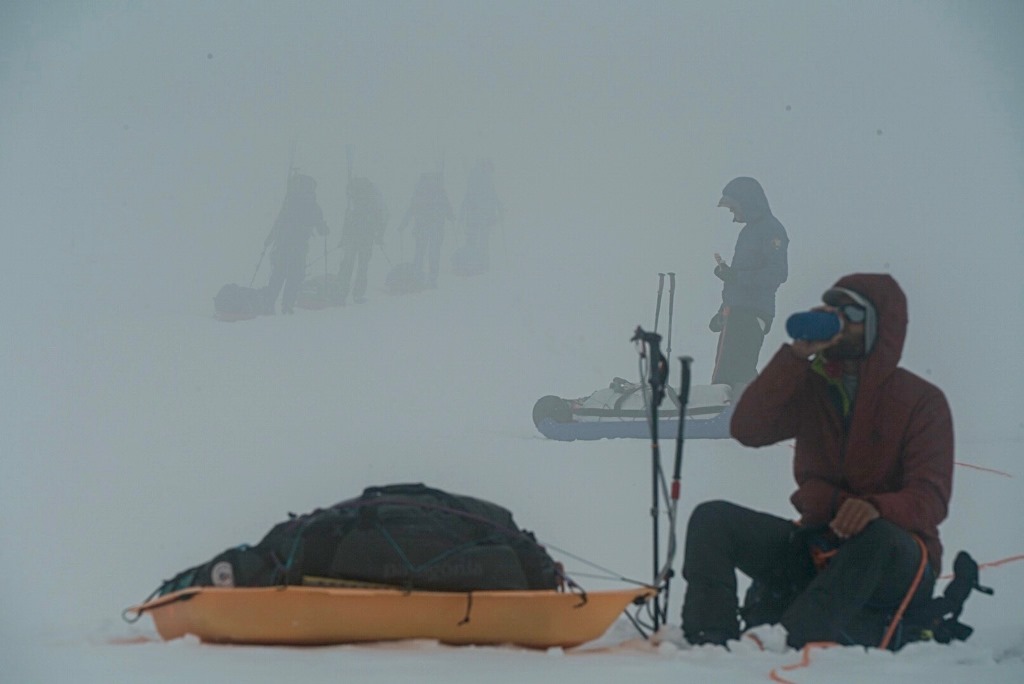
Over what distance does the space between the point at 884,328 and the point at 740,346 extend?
132 inches

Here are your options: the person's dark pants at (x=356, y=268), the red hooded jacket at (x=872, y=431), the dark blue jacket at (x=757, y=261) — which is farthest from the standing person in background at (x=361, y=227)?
the red hooded jacket at (x=872, y=431)

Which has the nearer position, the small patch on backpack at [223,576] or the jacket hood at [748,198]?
the small patch on backpack at [223,576]

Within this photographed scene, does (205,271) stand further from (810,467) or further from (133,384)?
(810,467)

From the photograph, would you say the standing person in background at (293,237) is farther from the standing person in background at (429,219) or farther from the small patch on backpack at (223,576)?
the small patch on backpack at (223,576)

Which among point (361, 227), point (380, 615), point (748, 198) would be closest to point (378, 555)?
point (380, 615)

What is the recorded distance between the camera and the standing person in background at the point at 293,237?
712 cm

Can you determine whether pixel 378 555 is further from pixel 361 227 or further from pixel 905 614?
pixel 361 227

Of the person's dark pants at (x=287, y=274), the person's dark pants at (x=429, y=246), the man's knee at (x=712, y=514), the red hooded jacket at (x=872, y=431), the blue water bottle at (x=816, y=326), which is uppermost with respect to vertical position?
the person's dark pants at (x=429, y=246)

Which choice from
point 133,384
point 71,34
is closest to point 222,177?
point 71,34

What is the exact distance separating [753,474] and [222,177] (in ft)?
15.1

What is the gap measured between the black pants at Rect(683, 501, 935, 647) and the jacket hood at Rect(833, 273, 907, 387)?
25 cm

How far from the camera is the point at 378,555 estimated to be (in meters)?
1.74

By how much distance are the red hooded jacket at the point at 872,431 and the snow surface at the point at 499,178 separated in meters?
3.24

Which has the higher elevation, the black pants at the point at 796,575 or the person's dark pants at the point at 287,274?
the person's dark pants at the point at 287,274
